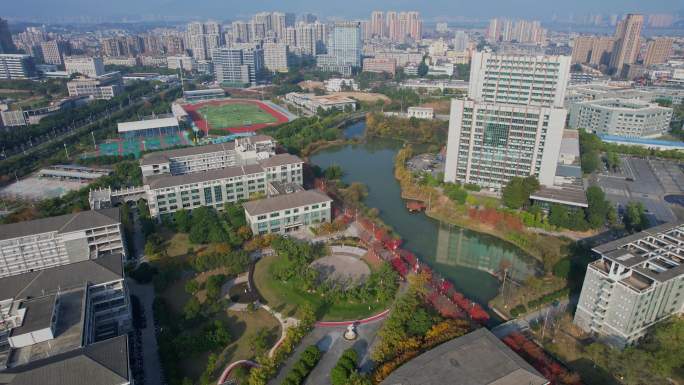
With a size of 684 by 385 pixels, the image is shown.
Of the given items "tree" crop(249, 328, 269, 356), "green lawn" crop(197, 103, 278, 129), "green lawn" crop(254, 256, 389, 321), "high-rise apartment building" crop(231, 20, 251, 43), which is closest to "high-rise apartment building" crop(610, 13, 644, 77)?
"green lawn" crop(197, 103, 278, 129)

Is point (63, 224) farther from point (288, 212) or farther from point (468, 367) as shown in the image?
point (468, 367)

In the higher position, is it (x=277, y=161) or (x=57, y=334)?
(x=277, y=161)

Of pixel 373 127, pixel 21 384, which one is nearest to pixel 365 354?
pixel 21 384

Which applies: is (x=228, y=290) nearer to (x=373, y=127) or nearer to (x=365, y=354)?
(x=365, y=354)

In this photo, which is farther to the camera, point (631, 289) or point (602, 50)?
point (602, 50)

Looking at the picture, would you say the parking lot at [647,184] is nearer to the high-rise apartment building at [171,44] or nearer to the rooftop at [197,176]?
the rooftop at [197,176]

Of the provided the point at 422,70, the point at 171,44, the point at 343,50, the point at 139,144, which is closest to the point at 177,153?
the point at 139,144

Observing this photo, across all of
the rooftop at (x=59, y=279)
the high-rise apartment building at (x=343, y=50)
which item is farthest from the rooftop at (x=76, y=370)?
the high-rise apartment building at (x=343, y=50)
